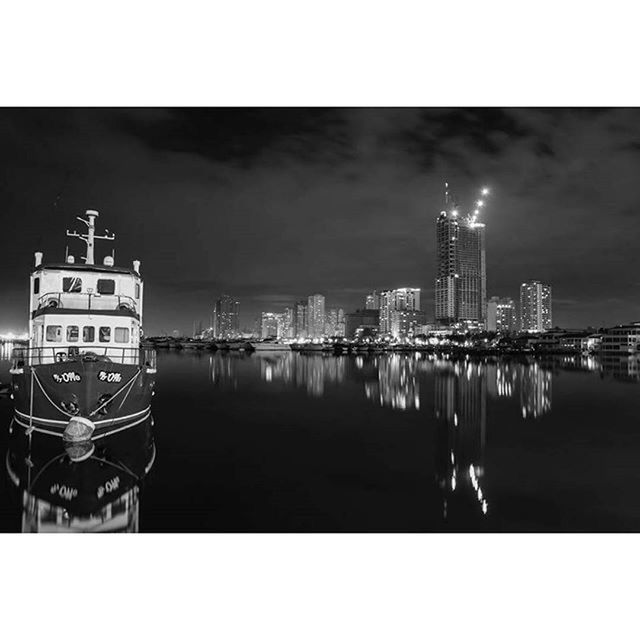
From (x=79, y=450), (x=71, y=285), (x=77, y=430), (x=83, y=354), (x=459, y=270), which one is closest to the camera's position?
(x=79, y=450)

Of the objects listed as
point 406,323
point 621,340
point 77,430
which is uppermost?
point 406,323

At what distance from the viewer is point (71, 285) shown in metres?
9.83

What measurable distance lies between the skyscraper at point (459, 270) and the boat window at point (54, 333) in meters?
122

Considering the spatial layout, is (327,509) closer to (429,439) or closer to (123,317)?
(429,439)

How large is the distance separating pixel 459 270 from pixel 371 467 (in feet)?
425

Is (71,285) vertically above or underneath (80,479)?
above

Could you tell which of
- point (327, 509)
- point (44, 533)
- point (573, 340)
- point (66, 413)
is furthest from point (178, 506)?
point (573, 340)

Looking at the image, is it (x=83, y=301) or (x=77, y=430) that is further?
(x=83, y=301)

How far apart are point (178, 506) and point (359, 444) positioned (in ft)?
14.0

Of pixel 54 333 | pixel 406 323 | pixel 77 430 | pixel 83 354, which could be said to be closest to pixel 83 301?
pixel 54 333

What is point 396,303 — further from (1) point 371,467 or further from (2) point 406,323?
(1) point 371,467

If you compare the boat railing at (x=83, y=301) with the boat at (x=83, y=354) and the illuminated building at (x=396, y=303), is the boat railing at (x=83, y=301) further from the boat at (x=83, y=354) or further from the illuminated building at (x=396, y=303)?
the illuminated building at (x=396, y=303)

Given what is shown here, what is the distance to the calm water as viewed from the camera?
523cm

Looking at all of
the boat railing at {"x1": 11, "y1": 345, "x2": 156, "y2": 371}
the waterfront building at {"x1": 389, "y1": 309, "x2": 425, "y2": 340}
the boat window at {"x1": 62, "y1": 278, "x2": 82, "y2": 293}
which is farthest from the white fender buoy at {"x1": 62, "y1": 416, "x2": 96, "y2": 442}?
the waterfront building at {"x1": 389, "y1": 309, "x2": 425, "y2": 340}
